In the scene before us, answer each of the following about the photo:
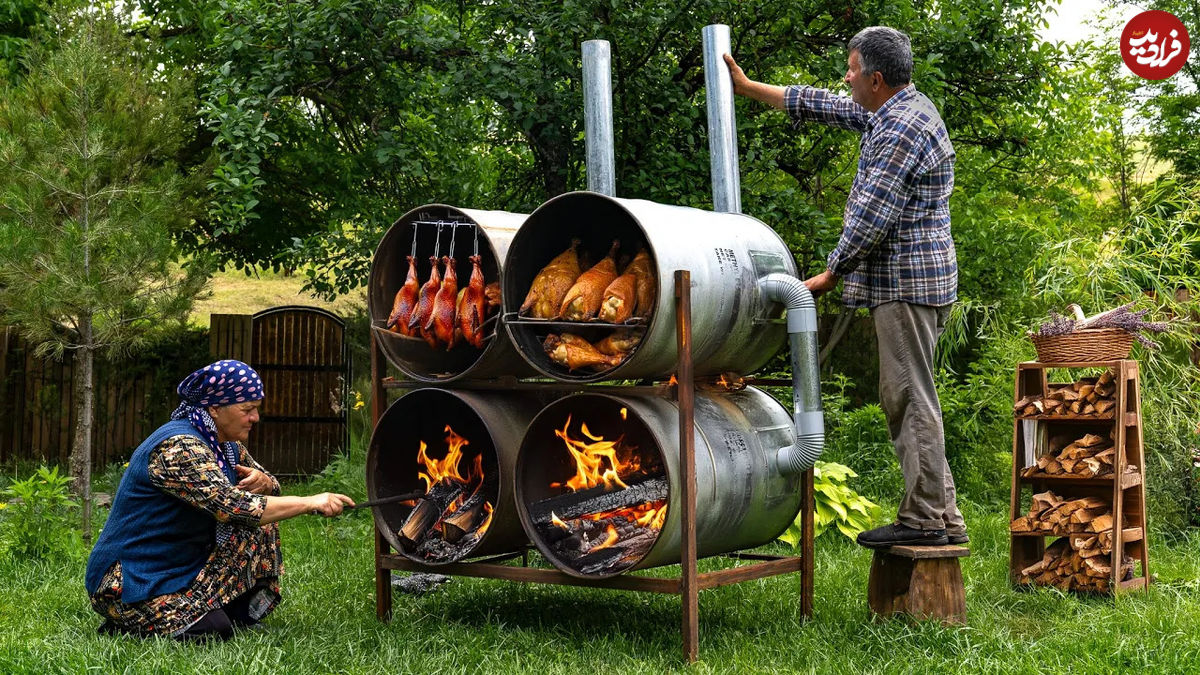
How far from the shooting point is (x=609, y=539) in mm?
4902

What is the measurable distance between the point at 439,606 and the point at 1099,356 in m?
3.41

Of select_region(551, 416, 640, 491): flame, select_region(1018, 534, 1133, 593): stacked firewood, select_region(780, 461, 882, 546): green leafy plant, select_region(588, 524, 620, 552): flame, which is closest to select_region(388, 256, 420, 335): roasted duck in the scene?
select_region(551, 416, 640, 491): flame

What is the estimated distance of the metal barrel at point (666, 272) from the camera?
4.66m

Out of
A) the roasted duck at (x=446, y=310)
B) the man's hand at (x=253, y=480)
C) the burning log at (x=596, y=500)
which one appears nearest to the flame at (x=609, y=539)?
the burning log at (x=596, y=500)

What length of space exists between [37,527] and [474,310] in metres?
3.60

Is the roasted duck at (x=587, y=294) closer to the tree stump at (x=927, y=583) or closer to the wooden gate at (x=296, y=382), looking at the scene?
the tree stump at (x=927, y=583)

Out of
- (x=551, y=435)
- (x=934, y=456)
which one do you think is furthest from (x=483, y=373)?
(x=934, y=456)

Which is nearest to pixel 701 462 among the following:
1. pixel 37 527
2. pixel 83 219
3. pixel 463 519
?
pixel 463 519

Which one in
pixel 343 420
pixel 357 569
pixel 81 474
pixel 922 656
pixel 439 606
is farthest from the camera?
pixel 343 420

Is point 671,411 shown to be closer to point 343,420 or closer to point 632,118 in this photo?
point 632,118

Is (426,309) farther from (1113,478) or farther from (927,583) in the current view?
(1113,478)

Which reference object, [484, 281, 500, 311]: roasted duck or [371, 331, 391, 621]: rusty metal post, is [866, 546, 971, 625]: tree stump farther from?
[371, 331, 391, 621]: rusty metal post

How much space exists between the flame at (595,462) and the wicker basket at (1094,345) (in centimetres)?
241

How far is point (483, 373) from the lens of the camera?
208 inches
